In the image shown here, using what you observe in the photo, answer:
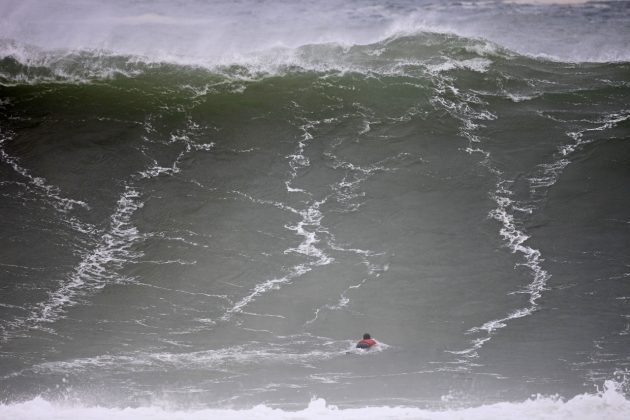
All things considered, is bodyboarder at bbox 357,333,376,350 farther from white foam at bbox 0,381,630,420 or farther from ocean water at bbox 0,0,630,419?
white foam at bbox 0,381,630,420

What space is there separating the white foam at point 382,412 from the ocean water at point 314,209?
0.03 meters

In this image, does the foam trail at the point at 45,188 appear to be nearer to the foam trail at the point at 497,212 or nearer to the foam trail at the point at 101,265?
the foam trail at the point at 101,265

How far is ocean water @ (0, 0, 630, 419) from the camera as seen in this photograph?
739cm

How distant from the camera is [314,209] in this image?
26.8ft

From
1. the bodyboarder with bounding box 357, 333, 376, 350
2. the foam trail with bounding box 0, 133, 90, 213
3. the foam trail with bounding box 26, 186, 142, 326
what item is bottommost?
the bodyboarder with bounding box 357, 333, 376, 350

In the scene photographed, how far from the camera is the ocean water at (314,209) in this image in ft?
24.3

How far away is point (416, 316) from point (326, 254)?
5.06ft

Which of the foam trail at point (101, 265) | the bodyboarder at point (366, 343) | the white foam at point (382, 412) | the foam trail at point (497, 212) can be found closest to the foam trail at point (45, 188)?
the foam trail at point (101, 265)

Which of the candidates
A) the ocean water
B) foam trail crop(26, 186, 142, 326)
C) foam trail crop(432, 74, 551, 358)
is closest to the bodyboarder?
the ocean water

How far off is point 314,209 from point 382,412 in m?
3.00

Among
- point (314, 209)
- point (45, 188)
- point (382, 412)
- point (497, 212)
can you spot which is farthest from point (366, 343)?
point (45, 188)

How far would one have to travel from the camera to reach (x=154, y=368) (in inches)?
295

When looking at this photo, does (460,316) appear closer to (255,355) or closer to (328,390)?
(328,390)

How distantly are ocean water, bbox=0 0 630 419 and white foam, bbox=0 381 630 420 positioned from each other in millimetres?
32
